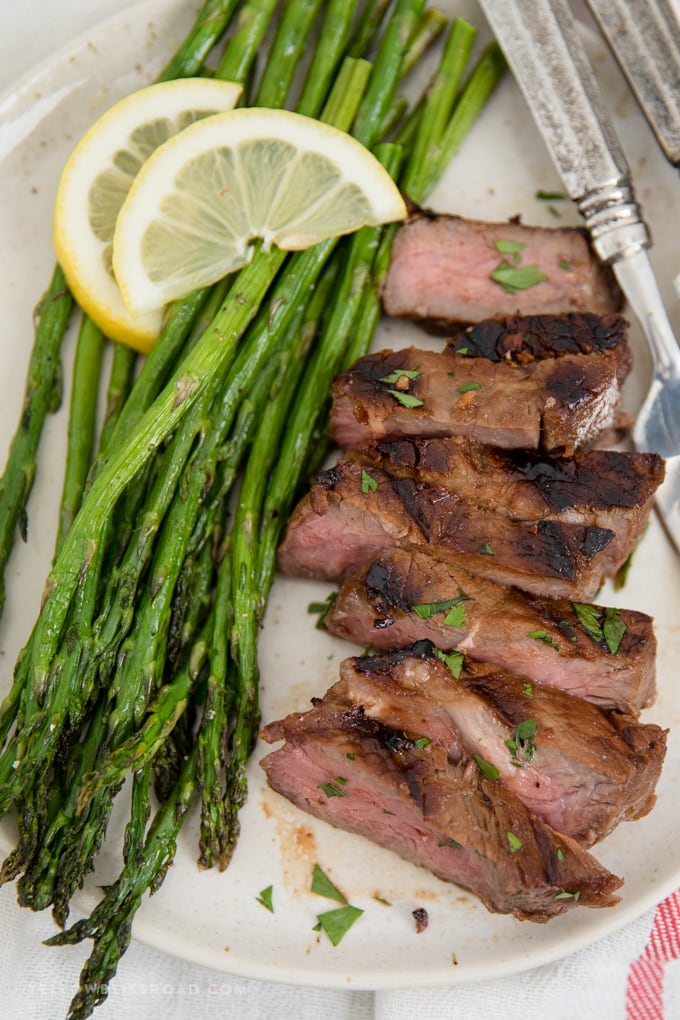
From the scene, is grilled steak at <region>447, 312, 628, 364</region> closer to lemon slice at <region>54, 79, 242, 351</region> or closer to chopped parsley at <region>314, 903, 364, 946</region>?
lemon slice at <region>54, 79, 242, 351</region>

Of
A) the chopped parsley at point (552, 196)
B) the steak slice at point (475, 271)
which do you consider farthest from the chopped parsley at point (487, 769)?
the chopped parsley at point (552, 196)

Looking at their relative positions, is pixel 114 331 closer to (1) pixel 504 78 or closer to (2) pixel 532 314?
(2) pixel 532 314

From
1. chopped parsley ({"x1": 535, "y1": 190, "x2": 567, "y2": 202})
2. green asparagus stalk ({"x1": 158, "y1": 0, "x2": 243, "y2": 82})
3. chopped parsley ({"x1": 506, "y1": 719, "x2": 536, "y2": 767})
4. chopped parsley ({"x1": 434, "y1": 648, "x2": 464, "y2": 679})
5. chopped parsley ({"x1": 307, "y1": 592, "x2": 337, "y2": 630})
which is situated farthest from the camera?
chopped parsley ({"x1": 535, "y1": 190, "x2": 567, "y2": 202})

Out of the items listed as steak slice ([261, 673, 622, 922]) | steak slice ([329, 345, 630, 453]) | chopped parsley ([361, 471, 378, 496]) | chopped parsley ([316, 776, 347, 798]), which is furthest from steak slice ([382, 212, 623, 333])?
chopped parsley ([316, 776, 347, 798])

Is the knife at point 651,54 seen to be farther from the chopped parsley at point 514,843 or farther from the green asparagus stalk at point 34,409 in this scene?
the chopped parsley at point 514,843

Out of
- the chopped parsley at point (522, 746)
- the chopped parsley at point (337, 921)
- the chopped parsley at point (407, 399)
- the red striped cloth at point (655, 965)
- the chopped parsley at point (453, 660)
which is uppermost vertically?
the chopped parsley at point (407, 399)
